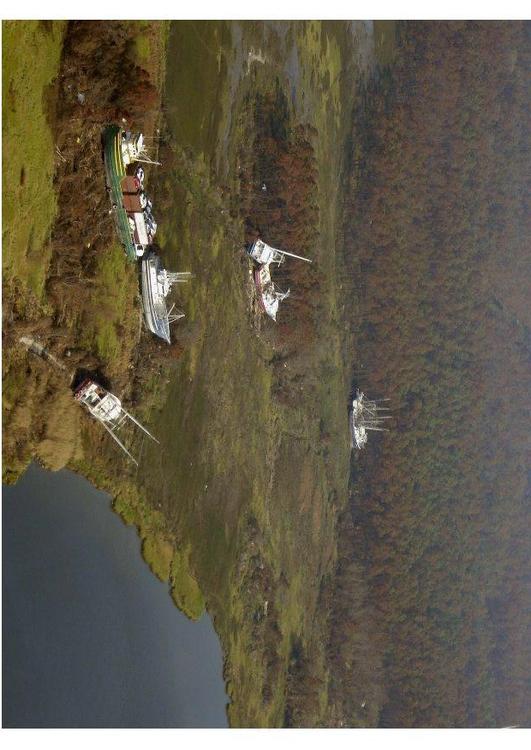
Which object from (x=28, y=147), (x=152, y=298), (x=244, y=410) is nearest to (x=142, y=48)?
(x=28, y=147)

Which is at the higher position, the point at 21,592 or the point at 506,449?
the point at 21,592

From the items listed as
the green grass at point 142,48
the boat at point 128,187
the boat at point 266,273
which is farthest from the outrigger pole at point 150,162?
the boat at point 266,273

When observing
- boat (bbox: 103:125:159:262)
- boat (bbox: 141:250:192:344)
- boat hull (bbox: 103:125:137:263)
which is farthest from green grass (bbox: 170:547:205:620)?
boat hull (bbox: 103:125:137:263)

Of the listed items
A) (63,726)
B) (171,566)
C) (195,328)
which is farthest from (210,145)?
(63,726)

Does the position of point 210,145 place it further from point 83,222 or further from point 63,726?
point 63,726

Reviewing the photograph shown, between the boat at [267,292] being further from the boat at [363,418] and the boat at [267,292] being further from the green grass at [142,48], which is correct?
the green grass at [142,48]

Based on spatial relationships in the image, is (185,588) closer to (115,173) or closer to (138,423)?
(138,423)

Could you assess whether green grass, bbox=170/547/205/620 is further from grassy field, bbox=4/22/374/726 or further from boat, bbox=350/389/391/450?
boat, bbox=350/389/391/450
